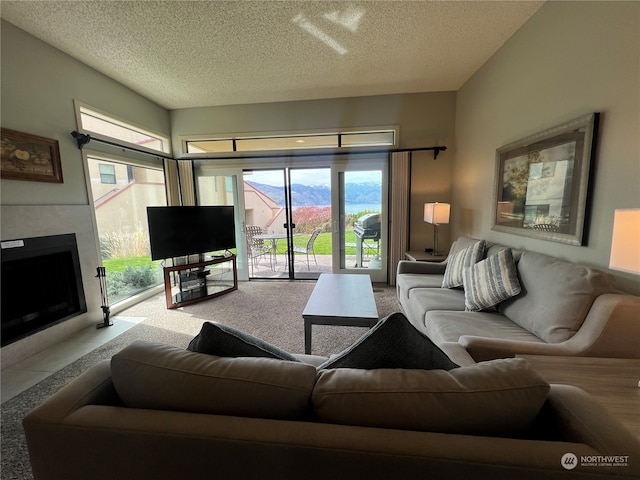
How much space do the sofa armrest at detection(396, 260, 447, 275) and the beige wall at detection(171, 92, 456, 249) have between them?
1021 mm

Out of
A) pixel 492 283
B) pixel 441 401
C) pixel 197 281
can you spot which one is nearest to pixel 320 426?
pixel 441 401

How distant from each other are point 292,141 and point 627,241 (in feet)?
13.1

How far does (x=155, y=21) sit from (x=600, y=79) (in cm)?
345

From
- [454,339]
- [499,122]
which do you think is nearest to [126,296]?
[454,339]

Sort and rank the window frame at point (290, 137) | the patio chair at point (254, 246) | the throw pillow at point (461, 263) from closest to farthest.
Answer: the throw pillow at point (461, 263) → the window frame at point (290, 137) → the patio chair at point (254, 246)

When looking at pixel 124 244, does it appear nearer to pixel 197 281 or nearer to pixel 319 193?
pixel 197 281

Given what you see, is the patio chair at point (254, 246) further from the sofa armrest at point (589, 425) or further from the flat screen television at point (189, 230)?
the sofa armrest at point (589, 425)

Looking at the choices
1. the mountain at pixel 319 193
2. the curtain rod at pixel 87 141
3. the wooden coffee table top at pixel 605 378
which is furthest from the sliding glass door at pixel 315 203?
the wooden coffee table top at pixel 605 378

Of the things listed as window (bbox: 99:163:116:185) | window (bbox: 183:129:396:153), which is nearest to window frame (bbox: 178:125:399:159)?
window (bbox: 183:129:396:153)

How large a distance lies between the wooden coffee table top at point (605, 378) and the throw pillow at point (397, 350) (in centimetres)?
69

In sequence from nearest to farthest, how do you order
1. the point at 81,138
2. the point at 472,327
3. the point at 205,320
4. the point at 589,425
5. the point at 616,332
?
the point at 589,425 → the point at 616,332 → the point at 472,327 → the point at 81,138 → the point at 205,320

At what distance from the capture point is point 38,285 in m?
2.46

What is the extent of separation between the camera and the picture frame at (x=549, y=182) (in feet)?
5.73

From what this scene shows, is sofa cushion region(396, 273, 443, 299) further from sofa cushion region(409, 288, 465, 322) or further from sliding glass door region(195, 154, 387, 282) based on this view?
sliding glass door region(195, 154, 387, 282)
